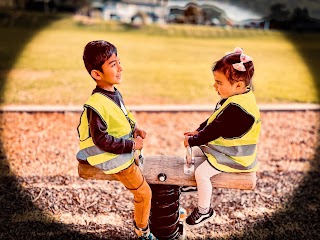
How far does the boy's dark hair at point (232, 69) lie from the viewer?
1.69m

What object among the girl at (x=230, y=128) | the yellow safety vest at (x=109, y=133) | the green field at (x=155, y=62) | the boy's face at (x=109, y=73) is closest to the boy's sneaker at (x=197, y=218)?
the girl at (x=230, y=128)

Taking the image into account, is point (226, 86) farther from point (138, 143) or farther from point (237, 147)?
point (138, 143)

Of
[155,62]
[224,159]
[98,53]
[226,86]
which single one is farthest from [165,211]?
[155,62]

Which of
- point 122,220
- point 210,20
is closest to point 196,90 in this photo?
point 210,20

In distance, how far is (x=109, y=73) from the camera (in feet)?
5.64

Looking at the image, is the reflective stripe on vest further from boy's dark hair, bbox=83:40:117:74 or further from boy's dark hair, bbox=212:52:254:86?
boy's dark hair, bbox=83:40:117:74

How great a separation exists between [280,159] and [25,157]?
68.8 inches

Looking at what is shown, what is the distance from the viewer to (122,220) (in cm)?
255

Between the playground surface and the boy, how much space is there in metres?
0.68

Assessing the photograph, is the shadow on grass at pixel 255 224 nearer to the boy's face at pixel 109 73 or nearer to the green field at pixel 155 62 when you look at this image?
the boy's face at pixel 109 73

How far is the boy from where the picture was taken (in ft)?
5.55

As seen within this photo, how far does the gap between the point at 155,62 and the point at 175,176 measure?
3782mm

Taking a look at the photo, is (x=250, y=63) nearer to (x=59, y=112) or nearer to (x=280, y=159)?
(x=280, y=159)

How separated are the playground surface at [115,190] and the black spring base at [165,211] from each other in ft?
1.06
